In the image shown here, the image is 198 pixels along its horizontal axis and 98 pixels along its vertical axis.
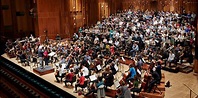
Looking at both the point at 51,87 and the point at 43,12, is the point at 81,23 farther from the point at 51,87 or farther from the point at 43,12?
the point at 51,87

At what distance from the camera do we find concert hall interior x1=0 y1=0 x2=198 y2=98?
35.2 ft

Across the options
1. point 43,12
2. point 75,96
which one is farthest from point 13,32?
point 75,96

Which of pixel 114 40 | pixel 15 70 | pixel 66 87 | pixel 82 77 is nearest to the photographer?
pixel 82 77

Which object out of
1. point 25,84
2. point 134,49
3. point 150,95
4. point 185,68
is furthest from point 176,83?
point 25,84

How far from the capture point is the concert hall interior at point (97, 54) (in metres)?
10.7

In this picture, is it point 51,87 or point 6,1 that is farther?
point 6,1

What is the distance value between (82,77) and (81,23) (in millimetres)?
15833

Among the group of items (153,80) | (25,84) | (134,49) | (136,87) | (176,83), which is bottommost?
(25,84)

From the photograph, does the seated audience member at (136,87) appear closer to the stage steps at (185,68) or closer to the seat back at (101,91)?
the seat back at (101,91)

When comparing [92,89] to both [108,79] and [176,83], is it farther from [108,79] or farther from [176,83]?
[176,83]

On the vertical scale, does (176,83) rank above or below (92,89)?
below

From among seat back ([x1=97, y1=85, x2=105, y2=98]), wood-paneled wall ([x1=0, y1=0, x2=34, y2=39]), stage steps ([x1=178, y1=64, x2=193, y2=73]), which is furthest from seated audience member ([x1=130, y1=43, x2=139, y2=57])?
wood-paneled wall ([x1=0, y1=0, x2=34, y2=39])

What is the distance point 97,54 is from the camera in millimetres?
14797

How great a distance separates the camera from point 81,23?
86.3ft
